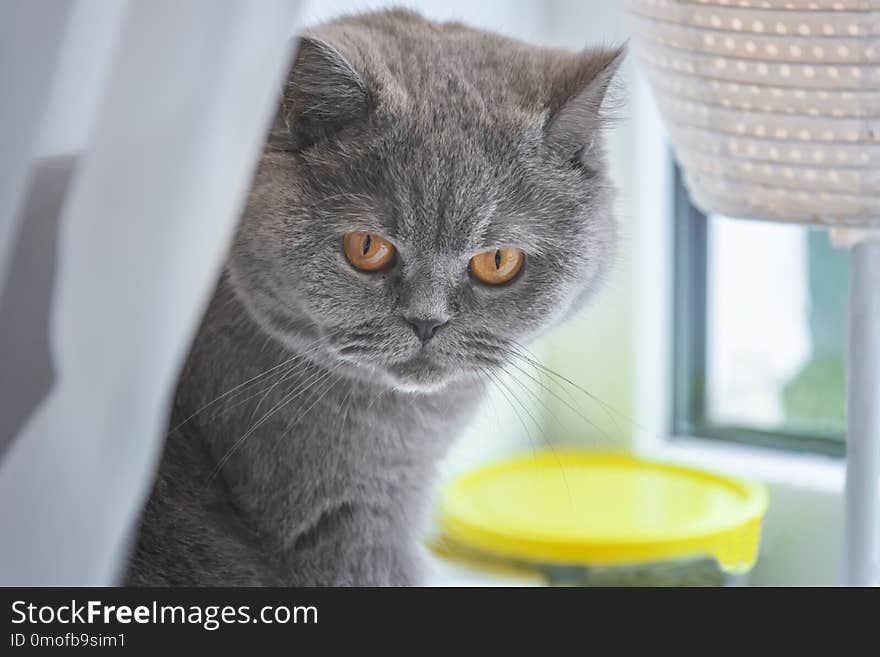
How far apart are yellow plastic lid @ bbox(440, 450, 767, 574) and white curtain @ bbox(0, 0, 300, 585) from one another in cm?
99

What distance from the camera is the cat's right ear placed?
0.83m

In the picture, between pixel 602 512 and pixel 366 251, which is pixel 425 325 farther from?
pixel 602 512

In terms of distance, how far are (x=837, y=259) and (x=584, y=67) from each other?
125 cm

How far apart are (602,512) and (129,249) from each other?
1.38 m

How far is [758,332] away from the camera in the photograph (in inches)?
84.0

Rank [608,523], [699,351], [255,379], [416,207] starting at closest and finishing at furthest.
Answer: [416,207], [255,379], [608,523], [699,351]

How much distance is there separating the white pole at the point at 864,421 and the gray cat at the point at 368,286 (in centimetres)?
25

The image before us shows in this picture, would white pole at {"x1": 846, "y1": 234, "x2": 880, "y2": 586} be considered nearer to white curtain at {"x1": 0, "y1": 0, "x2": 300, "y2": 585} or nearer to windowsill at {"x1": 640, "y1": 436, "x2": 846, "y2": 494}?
white curtain at {"x1": 0, "y1": 0, "x2": 300, "y2": 585}

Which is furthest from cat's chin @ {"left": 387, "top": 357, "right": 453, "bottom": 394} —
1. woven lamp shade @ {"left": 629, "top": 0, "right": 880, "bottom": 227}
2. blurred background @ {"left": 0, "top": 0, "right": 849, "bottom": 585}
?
blurred background @ {"left": 0, "top": 0, "right": 849, "bottom": 585}

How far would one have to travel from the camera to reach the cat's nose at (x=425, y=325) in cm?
89

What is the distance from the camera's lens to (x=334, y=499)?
98cm

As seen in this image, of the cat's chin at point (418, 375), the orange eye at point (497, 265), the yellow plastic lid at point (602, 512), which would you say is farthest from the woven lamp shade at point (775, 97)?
the yellow plastic lid at point (602, 512)

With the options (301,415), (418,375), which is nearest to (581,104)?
(418,375)

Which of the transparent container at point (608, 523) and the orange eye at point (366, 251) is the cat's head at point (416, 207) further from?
the transparent container at point (608, 523)
